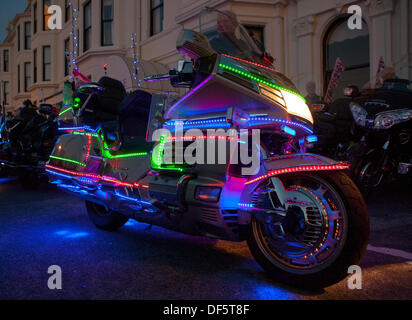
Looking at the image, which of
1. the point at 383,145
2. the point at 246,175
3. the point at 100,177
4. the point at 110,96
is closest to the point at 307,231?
the point at 246,175

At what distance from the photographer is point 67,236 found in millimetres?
3316

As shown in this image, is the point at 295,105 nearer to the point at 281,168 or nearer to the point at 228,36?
the point at 281,168

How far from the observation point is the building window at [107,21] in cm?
1619

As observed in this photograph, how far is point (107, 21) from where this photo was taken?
639 inches

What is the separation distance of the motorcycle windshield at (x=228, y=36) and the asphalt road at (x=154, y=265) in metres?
1.53

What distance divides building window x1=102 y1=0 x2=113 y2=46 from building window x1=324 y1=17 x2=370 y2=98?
34.8 ft

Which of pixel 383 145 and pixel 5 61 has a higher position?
pixel 5 61

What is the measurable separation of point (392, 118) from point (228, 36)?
2915 millimetres

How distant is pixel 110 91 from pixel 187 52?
5.32 ft

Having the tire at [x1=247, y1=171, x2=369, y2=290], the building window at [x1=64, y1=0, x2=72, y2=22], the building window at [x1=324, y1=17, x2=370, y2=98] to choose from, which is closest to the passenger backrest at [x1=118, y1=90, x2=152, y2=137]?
the tire at [x1=247, y1=171, x2=369, y2=290]

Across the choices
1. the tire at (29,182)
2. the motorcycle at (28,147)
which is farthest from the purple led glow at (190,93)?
the tire at (29,182)

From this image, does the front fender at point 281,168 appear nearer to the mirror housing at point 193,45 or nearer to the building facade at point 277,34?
the mirror housing at point 193,45
